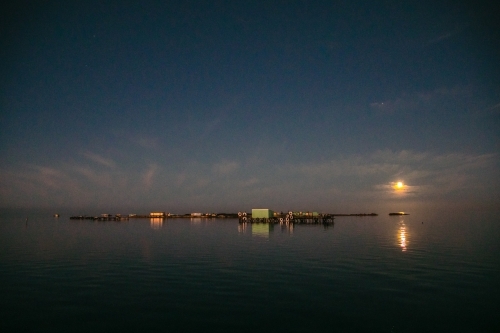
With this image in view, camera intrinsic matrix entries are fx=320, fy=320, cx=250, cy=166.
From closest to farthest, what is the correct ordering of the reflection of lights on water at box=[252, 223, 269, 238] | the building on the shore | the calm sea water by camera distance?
the calm sea water, the reflection of lights on water at box=[252, 223, 269, 238], the building on the shore

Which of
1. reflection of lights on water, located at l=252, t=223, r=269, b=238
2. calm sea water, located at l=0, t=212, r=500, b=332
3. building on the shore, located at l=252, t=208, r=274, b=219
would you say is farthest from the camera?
building on the shore, located at l=252, t=208, r=274, b=219

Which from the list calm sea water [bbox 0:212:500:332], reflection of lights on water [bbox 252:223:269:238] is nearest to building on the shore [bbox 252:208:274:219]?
reflection of lights on water [bbox 252:223:269:238]

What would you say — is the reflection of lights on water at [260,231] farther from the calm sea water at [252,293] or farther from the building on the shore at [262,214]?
the calm sea water at [252,293]

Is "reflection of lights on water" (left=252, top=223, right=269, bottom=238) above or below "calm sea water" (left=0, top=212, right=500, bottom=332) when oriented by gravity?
above

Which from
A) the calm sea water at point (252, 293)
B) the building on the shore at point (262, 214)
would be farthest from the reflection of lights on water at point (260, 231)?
the calm sea water at point (252, 293)

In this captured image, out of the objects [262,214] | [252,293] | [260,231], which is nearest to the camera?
[252,293]

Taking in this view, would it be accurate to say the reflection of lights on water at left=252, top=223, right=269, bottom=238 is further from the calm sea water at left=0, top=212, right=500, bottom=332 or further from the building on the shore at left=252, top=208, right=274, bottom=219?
the calm sea water at left=0, top=212, right=500, bottom=332

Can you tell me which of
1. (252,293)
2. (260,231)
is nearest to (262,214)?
(260,231)

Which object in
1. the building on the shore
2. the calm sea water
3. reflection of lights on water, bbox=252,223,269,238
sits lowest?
the calm sea water

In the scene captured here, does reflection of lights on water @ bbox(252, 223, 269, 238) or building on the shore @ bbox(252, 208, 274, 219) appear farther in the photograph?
building on the shore @ bbox(252, 208, 274, 219)

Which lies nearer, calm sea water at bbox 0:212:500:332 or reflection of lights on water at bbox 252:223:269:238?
calm sea water at bbox 0:212:500:332

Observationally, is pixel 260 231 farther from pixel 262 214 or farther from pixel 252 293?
pixel 252 293

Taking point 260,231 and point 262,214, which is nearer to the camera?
point 260,231

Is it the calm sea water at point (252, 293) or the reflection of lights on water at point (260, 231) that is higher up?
the reflection of lights on water at point (260, 231)
